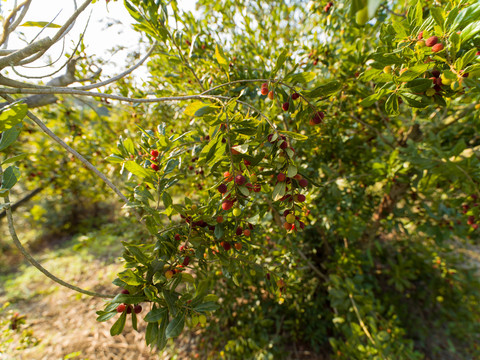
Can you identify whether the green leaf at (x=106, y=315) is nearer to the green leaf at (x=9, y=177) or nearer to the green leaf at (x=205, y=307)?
the green leaf at (x=205, y=307)

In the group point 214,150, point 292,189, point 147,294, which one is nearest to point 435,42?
point 292,189

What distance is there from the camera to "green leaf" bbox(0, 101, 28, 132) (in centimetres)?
76

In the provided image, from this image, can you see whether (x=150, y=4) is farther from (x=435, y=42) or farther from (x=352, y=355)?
(x=352, y=355)

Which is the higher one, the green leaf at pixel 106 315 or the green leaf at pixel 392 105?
the green leaf at pixel 392 105

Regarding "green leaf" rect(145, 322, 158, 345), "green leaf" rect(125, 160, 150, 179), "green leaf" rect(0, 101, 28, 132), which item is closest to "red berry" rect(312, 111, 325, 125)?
"green leaf" rect(125, 160, 150, 179)

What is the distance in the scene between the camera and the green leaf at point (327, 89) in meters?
0.80

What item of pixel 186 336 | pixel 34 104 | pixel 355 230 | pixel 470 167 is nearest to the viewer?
pixel 470 167

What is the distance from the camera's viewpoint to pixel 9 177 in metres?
0.85

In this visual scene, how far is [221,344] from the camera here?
2812 millimetres

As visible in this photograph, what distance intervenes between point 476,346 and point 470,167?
3228 mm

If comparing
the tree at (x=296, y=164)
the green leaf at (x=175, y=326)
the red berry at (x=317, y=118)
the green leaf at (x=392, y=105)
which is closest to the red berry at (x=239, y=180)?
the tree at (x=296, y=164)

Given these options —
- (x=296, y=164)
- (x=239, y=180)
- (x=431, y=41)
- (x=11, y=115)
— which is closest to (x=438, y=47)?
(x=431, y=41)

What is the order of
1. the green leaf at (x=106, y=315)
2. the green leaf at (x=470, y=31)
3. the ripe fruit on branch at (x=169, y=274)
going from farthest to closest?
the ripe fruit on branch at (x=169, y=274)
the green leaf at (x=106, y=315)
the green leaf at (x=470, y=31)

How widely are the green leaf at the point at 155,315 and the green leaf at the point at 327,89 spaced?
100 cm
